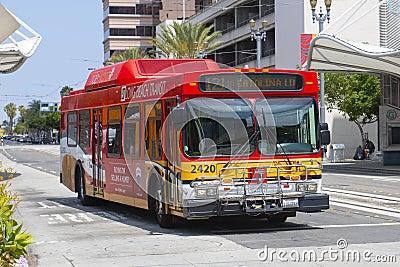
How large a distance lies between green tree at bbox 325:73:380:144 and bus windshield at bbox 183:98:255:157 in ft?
116

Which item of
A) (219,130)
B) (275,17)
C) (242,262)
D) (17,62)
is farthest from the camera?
(275,17)

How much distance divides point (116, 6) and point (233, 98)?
343 feet

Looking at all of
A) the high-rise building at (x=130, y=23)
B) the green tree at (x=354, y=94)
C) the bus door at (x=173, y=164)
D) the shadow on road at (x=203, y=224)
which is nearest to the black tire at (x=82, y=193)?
the shadow on road at (x=203, y=224)

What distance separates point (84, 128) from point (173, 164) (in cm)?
686

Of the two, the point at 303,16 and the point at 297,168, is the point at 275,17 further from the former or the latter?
the point at 297,168

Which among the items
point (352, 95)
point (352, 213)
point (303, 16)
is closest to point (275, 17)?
point (303, 16)

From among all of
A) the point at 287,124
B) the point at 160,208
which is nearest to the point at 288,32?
the point at 160,208

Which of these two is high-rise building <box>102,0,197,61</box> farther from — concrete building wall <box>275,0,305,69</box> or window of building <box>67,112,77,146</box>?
window of building <box>67,112,77,146</box>

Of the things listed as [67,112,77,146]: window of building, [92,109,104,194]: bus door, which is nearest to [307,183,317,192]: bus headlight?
[92,109,104,194]: bus door

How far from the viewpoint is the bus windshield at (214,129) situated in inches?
545

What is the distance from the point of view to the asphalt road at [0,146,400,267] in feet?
37.7

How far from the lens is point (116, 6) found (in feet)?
381

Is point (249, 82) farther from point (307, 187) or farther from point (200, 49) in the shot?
point (200, 49)

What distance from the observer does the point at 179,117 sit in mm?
13930
